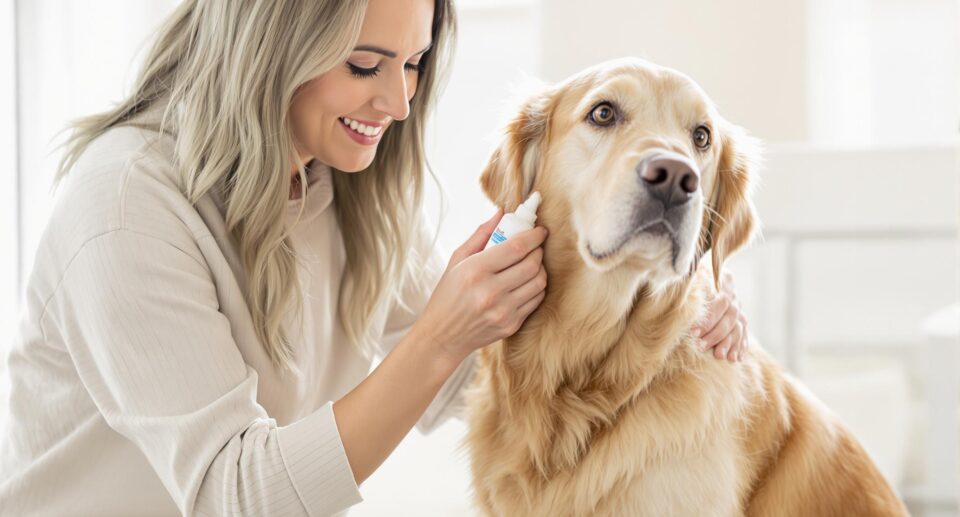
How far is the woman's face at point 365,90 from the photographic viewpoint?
1.37 m

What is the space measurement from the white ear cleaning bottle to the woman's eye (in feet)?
1.06

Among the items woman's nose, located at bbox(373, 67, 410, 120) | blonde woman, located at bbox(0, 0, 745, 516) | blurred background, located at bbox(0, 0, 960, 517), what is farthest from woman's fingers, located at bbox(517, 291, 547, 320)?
blurred background, located at bbox(0, 0, 960, 517)

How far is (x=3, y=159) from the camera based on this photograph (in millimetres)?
2637

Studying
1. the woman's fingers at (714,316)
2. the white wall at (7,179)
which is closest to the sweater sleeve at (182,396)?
the woman's fingers at (714,316)

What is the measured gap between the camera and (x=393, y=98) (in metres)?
1.42

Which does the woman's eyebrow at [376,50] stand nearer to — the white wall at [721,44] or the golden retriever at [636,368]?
the golden retriever at [636,368]

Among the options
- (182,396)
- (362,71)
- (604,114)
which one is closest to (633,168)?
(604,114)

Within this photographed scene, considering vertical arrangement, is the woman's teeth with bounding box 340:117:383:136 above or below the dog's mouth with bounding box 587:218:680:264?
above

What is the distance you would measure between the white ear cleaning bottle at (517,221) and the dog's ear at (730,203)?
31 cm

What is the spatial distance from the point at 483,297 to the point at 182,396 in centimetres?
46

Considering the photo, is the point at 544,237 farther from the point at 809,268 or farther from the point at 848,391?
the point at 848,391

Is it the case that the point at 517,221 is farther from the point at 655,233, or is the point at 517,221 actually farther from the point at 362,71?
the point at 362,71

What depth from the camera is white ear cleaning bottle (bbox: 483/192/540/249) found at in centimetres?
133

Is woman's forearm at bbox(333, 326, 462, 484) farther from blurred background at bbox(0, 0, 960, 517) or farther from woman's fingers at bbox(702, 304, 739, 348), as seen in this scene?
blurred background at bbox(0, 0, 960, 517)
